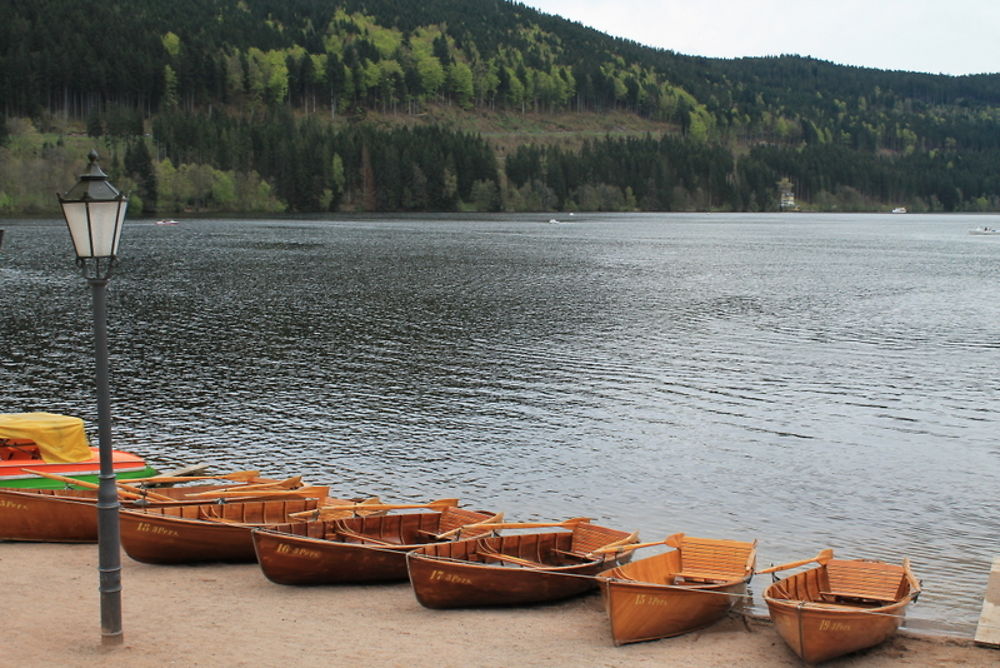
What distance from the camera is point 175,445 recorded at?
33.7m

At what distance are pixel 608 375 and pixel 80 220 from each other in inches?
1364

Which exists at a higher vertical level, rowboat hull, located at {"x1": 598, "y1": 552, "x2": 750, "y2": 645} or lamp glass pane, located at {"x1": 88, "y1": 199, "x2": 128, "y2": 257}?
lamp glass pane, located at {"x1": 88, "y1": 199, "x2": 128, "y2": 257}

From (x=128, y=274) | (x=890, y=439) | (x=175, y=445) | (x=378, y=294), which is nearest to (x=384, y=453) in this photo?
(x=175, y=445)

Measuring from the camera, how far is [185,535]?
2111cm

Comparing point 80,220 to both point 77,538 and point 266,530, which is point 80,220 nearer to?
point 266,530

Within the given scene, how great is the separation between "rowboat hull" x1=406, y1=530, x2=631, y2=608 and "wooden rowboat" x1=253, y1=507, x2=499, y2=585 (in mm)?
643

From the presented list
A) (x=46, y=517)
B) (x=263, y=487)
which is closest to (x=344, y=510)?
(x=263, y=487)

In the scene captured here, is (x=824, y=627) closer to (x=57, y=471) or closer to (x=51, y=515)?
(x=51, y=515)

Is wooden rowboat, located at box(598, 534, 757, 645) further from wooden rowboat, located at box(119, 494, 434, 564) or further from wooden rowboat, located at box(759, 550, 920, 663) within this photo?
wooden rowboat, located at box(119, 494, 434, 564)

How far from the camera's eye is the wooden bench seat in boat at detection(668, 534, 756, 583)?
19.9 metres

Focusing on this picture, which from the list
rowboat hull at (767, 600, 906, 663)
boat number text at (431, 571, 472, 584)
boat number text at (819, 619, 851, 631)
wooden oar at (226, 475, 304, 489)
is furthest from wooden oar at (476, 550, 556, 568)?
wooden oar at (226, 475, 304, 489)

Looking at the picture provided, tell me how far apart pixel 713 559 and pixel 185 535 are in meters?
10.4

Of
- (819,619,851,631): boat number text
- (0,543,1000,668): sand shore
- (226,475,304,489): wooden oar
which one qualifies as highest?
(226,475,304,489): wooden oar

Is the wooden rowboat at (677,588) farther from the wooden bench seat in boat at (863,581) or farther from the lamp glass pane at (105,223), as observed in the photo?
the lamp glass pane at (105,223)
